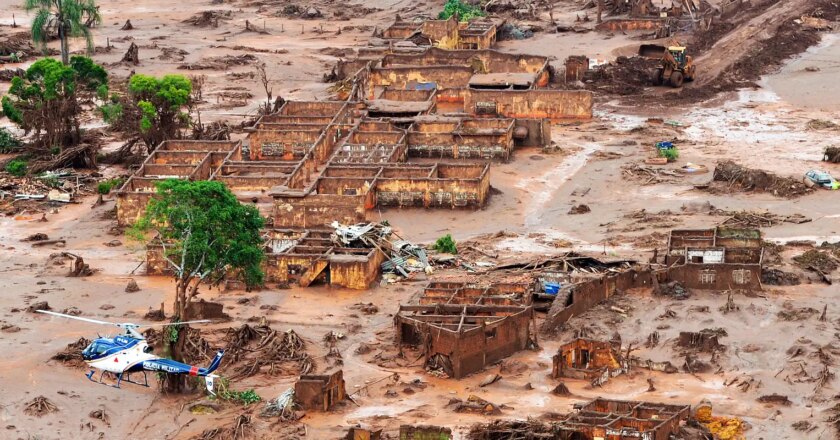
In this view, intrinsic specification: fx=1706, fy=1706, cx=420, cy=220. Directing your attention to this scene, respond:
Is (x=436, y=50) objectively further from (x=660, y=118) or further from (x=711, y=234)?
(x=711, y=234)

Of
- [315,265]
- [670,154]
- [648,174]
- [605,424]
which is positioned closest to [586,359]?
[605,424]

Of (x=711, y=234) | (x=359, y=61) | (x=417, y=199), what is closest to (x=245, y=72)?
(x=359, y=61)

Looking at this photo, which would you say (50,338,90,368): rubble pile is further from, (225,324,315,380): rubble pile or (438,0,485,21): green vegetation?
(438,0,485,21): green vegetation

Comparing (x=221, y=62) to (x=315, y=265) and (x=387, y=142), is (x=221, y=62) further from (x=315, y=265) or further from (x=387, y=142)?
(x=315, y=265)

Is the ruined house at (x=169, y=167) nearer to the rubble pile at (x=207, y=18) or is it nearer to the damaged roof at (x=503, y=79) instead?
the damaged roof at (x=503, y=79)

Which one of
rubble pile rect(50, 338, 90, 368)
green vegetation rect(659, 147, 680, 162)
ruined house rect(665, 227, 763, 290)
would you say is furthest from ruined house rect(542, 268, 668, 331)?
green vegetation rect(659, 147, 680, 162)
